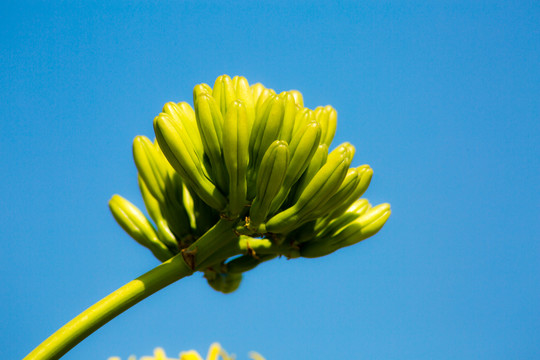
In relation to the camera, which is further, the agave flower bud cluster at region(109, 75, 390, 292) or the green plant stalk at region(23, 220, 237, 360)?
the agave flower bud cluster at region(109, 75, 390, 292)

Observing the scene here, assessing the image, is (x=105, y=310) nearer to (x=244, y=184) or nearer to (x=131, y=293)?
(x=131, y=293)

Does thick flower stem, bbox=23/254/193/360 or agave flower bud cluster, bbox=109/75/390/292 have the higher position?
agave flower bud cluster, bbox=109/75/390/292

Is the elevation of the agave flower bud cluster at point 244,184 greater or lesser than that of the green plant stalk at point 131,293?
greater

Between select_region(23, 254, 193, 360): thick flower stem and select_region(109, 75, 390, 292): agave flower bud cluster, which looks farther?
select_region(109, 75, 390, 292): agave flower bud cluster

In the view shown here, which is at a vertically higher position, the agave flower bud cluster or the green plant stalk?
the agave flower bud cluster

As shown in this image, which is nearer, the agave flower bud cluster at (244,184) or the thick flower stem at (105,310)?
the thick flower stem at (105,310)

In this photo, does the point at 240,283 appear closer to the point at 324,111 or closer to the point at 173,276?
the point at 173,276

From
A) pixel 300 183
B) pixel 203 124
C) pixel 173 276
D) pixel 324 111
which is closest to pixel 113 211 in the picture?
pixel 173 276
